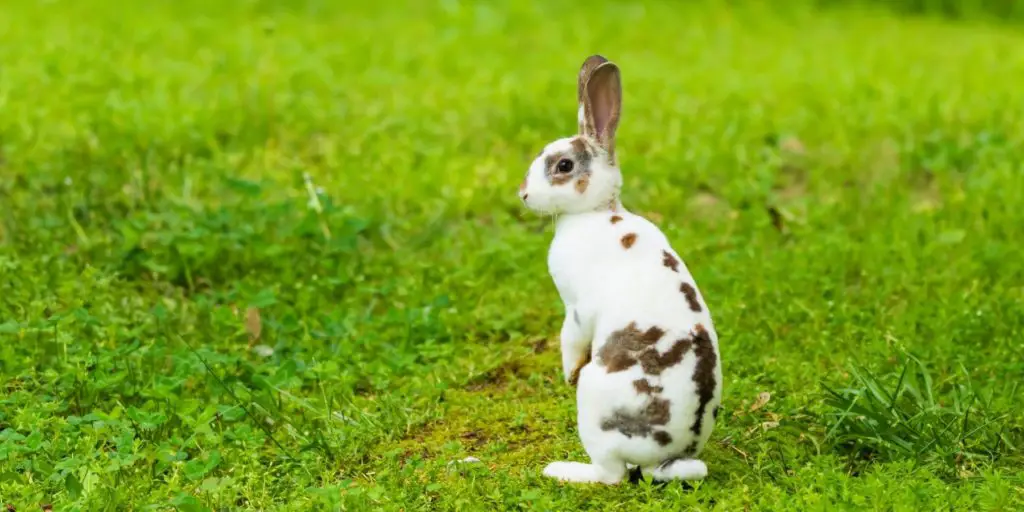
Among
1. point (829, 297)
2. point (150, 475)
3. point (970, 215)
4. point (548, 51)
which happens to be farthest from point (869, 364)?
point (548, 51)

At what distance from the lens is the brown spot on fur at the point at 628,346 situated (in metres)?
4.05

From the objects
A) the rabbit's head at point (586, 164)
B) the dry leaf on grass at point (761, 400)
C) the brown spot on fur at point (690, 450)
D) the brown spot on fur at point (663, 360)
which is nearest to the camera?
the brown spot on fur at point (663, 360)

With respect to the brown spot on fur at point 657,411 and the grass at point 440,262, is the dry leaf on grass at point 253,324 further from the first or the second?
the brown spot on fur at point 657,411

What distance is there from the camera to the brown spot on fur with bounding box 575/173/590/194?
427 centimetres

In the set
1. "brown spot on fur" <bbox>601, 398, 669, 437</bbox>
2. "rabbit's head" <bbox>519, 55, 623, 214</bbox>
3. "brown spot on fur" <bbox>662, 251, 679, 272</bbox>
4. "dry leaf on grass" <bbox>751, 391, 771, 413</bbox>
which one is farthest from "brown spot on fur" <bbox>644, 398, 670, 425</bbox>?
"dry leaf on grass" <bbox>751, 391, 771, 413</bbox>

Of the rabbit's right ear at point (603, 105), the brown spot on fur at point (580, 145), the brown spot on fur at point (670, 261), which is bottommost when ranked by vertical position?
the brown spot on fur at point (670, 261)

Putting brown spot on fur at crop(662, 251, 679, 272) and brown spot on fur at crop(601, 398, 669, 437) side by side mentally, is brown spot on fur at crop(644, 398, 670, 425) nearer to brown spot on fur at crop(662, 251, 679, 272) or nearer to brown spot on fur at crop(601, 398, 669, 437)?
brown spot on fur at crop(601, 398, 669, 437)

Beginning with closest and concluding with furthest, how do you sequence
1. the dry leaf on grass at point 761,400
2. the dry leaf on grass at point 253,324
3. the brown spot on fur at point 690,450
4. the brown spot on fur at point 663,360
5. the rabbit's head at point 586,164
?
1. the brown spot on fur at point 663,360
2. the brown spot on fur at point 690,450
3. the rabbit's head at point 586,164
4. the dry leaf on grass at point 761,400
5. the dry leaf on grass at point 253,324

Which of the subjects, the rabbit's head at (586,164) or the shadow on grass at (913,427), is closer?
the rabbit's head at (586,164)

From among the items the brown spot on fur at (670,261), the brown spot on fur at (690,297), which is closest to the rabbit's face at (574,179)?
the brown spot on fur at (670,261)

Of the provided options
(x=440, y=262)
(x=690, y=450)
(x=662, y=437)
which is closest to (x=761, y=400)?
(x=690, y=450)

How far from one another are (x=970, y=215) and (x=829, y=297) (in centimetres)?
136

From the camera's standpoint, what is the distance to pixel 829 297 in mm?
5918

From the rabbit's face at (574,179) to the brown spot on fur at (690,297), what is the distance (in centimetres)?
38
